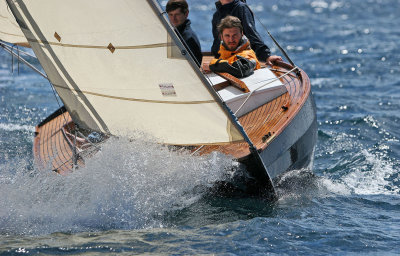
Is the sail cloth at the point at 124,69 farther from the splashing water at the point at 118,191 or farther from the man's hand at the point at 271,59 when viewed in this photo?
the man's hand at the point at 271,59

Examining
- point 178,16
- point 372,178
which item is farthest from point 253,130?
point 372,178

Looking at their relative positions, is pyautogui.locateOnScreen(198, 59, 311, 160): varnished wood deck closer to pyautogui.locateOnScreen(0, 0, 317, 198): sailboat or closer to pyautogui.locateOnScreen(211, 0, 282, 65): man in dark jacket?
pyautogui.locateOnScreen(0, 0, 317, 198): sailboat

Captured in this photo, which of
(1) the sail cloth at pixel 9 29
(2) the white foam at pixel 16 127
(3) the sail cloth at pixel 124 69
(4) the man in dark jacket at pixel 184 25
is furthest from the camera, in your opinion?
(2) the white foam at pixel 16 127

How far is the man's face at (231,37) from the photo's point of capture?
6.00 m

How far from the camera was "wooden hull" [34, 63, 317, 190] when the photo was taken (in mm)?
5211

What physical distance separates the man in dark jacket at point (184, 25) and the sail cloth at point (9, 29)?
163 cm

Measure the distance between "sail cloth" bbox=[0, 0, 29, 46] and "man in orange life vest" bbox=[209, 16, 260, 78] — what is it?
2137 millimetres

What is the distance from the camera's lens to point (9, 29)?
6.66 metres

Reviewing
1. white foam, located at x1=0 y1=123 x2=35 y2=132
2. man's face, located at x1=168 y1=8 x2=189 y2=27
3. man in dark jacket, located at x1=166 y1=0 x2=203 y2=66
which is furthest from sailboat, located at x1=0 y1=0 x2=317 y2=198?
white foam, located at x1=0 y1=123 x2=35 y2=132

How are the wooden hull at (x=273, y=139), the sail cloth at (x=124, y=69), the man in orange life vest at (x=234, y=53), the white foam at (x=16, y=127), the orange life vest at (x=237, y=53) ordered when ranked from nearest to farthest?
the sail cloth at (x=124, y=69) < the wooden hull at (x=273, y=139) < the man in orange life vest at (x=234, y=53) < the orange life vest at (x=237, y=53) < the white foam at (x=16, y=127)

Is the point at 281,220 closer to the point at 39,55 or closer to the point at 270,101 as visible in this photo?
the point at 270,101

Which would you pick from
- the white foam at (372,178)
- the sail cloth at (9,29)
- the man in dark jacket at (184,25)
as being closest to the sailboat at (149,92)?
the sail cloth at (9,29)

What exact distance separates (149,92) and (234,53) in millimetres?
1315

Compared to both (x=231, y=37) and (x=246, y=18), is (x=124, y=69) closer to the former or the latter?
(x=231, y=37)
